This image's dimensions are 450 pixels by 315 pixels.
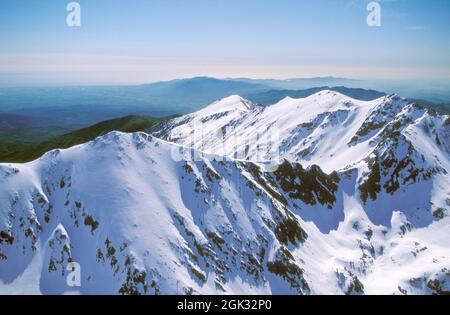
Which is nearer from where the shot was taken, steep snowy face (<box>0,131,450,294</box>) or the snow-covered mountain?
steep snowy face (<box>0,131,450,294</box>)

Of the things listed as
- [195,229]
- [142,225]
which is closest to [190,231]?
[195,229]

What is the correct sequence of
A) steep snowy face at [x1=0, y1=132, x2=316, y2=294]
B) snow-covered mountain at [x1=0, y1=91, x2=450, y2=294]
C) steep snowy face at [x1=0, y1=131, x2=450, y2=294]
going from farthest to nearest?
snow-covered mountain at [x1=0, y1=91, x2=450, y2=294] < steep snowy face at [x1=0, y1=131, x2=450, y2=294] < steep snowy face at [x1=0, y1=132, x2=316, y2=294]

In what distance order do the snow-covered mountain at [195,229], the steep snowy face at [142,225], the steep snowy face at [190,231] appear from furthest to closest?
1. the snow-covered mountain at [195,229]
2. the steep snowy face at [190,231]
3. the steep snowy face at [142,225]

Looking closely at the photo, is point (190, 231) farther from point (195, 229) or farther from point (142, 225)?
point (142, 225)

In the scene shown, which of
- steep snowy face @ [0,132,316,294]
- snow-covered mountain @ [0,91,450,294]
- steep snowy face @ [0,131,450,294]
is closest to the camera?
steep snowy face @ [0,132,316,294]

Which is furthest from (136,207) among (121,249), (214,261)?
(214,261)

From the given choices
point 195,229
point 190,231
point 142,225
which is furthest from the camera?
point 195,229
